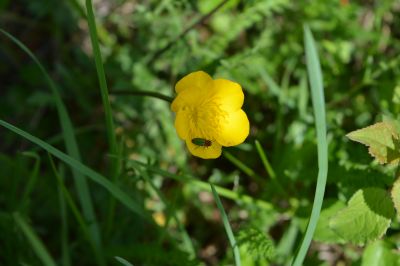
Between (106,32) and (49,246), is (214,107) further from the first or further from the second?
(106,32)

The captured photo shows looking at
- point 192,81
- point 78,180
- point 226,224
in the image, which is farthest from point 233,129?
point 78,180

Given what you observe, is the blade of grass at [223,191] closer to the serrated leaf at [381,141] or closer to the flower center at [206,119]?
the flower center at [206,119]

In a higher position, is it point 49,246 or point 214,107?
point 214,107

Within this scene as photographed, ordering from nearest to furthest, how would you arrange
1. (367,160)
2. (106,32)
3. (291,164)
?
(367,160), (291,164), (106,32)

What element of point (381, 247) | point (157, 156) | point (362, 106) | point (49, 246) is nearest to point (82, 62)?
point (157, 156)

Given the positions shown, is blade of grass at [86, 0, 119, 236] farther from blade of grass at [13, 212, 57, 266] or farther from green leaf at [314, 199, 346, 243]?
green leaf at [314, 199, 346, 243]

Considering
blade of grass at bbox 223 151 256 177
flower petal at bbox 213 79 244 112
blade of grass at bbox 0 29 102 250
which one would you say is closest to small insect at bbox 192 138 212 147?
flower petal at bbox 213 79 244 112

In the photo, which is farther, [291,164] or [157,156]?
[157,156]

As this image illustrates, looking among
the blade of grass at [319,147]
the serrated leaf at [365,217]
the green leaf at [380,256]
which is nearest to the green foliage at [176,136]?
the green leaf at [380,256]
